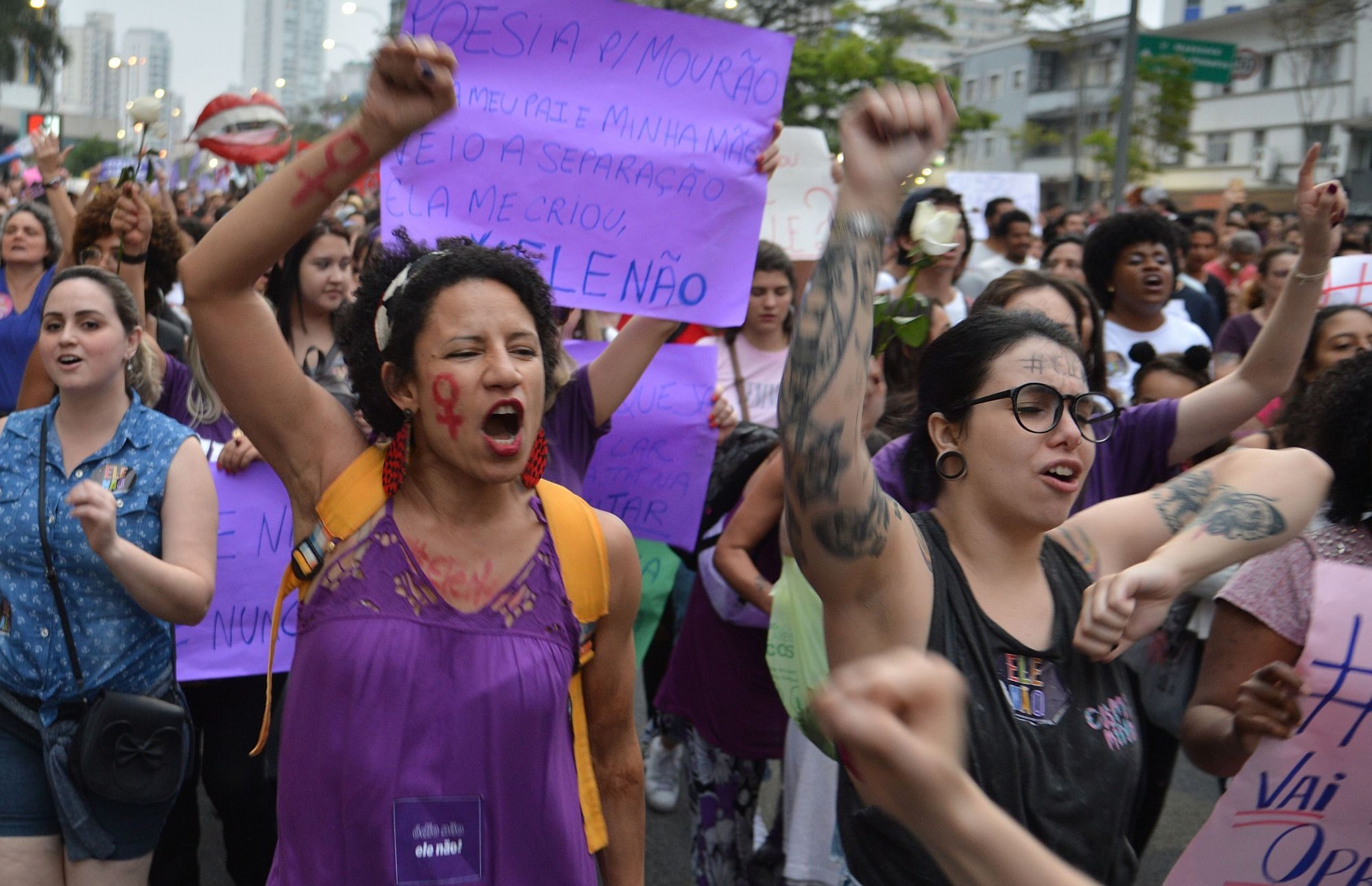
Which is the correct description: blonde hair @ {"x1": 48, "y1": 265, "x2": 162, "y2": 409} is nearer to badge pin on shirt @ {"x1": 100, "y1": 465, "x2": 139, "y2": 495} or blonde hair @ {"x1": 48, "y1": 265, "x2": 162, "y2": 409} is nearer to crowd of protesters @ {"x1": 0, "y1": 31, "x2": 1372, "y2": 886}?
crowd of protesters @ {"x1": 0, "y1": 31, "x2": 1372, "y2": 886}

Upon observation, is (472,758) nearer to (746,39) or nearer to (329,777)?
(329,777)

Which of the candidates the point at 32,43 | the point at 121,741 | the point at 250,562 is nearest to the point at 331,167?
the point at 121,741

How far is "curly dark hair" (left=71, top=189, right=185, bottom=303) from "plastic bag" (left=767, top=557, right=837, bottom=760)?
3.13m

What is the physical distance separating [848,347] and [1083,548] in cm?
80

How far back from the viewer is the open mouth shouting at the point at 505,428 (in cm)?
231

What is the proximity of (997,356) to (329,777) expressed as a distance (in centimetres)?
137

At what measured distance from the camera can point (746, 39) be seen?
4117mm

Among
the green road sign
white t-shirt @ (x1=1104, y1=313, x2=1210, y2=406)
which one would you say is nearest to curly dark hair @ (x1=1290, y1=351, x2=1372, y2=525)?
white t-shirt @ (x1=1104, y1=313, x2=1210, y2=406)

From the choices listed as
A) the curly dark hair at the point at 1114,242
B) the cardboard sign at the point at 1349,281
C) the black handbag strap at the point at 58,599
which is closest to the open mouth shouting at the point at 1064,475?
the black handbag strap at the point at 58,599

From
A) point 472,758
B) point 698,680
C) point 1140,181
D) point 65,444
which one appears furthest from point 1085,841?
point 1140,181

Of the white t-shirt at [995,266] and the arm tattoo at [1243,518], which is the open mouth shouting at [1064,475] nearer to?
the arm tattoo at [1243,518]

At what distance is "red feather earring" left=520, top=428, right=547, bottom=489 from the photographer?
2.47 m

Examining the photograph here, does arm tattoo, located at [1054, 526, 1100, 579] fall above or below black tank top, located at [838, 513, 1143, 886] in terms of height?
above

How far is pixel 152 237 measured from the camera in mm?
5387
